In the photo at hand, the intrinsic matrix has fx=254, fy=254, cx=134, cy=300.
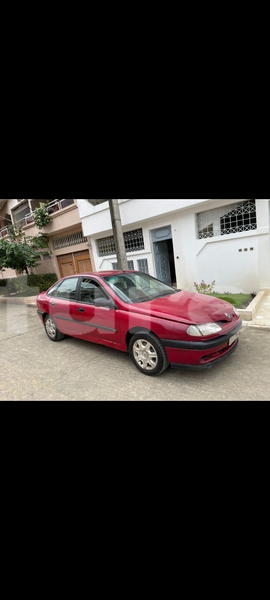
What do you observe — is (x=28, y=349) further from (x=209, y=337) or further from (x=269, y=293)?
(x=269, y=293)

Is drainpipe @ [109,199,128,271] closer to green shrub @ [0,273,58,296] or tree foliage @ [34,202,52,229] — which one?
green shrub @ [0,273,58,296]

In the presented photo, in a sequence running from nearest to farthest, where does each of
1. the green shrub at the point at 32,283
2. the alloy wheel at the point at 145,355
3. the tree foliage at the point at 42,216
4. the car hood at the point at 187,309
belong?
the car hood at the point at 187,309 < the alloy wheel at the point at 145,355 < the green shrub at the point at 32,283 < the tree foliage at the point at 42,216

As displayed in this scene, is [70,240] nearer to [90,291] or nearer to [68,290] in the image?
[68,290]

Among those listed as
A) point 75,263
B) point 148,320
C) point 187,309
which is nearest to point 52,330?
point 148,320

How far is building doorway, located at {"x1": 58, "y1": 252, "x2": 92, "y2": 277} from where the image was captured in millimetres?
12781

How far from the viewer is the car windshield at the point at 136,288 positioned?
370cm

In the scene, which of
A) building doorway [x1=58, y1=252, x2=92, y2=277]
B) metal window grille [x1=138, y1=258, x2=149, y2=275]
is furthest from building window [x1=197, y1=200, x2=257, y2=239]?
building doorway [x1=58, y1=252, x2=92, y2=277]

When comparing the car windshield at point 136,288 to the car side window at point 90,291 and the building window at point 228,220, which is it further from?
the building window at point 228,220

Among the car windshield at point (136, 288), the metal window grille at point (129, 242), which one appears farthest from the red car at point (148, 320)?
the metal window grille at point (129, 242)

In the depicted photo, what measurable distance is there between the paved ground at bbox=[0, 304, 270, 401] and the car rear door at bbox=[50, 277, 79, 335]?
442mm

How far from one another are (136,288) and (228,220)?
197 inches
